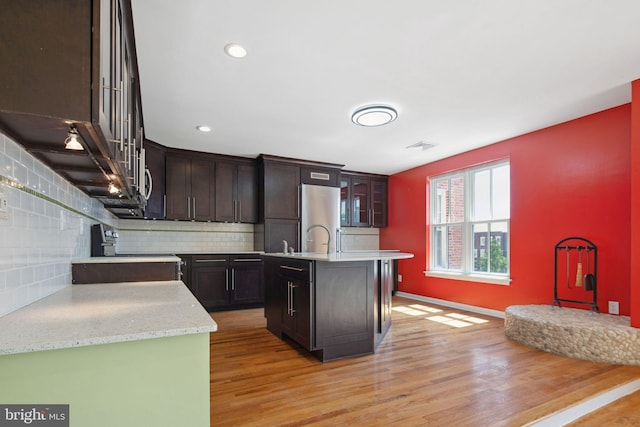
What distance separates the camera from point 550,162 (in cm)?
405

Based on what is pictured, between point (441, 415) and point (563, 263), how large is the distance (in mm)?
2797

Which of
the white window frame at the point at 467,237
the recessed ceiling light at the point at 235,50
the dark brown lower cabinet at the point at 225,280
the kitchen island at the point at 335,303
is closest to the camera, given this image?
the recessed ceiling light at the point at 235,50

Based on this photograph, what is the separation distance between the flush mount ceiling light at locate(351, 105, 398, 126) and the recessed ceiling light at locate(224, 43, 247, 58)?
141cm

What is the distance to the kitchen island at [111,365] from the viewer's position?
0.94 meters

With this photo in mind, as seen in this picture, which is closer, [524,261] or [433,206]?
[524,261]

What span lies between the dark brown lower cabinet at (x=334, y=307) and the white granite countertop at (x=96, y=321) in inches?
58.1

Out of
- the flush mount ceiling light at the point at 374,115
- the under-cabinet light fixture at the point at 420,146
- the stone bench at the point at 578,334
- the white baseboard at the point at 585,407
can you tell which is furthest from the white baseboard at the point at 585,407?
the under-cabinet light fixture at the point at 420,146

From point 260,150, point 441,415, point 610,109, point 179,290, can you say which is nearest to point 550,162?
point 610,109

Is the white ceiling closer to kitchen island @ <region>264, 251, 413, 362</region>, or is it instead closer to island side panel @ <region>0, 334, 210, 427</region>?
kitchen island @ <region>264, 251, 413, 362</region>

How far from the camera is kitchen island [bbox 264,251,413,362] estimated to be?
296cm

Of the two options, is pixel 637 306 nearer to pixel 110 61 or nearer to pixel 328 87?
pixel 328 87

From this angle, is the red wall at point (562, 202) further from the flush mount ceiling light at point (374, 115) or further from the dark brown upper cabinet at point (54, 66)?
the dark brown upper cabinet at point (54, 66)

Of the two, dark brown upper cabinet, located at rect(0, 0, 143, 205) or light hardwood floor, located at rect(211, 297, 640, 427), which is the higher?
dark brown upper cabinet, located at rect(0, 0, 143, 205)

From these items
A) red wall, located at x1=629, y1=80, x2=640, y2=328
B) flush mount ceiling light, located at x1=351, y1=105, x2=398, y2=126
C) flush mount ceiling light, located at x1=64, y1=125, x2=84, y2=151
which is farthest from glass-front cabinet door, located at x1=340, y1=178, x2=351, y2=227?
flush mount ceiling light, located at x1=64, y1=125, x2=84, y2=151
